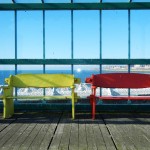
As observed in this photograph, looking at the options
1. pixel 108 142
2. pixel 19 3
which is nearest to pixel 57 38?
pixel 19 3

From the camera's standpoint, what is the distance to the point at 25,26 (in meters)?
7.73

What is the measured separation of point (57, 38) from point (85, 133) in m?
3.44

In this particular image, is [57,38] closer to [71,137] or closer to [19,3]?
[19,3]

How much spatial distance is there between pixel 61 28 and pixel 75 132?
329 centimetres

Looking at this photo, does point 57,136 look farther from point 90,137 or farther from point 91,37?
point 91,37

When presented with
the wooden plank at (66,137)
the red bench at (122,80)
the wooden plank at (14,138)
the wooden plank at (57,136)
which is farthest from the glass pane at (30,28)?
the wooden plank at (14,138)

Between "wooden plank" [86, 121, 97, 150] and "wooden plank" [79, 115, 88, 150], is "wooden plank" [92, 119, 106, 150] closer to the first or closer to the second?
"wooden plank" [86, 121, 97, 150]

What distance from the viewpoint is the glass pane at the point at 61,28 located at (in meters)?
7.61

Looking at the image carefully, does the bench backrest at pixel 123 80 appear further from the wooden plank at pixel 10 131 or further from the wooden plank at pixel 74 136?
the wooden plank at pixel 10 131

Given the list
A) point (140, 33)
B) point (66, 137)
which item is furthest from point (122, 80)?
point (66, 137)

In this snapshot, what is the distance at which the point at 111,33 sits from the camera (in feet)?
25.4

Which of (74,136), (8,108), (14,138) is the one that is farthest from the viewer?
(8,108)

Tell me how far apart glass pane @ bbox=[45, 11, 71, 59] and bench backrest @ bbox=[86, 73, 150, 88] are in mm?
1060

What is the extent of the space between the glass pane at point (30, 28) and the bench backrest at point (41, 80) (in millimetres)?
707
